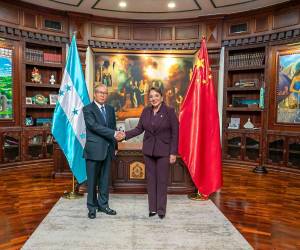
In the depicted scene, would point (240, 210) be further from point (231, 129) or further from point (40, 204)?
point (231, 129)

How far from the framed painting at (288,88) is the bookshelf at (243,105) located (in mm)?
420

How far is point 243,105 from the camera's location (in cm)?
729

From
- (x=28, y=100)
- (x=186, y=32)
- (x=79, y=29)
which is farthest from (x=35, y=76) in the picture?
(x=186, y=32)

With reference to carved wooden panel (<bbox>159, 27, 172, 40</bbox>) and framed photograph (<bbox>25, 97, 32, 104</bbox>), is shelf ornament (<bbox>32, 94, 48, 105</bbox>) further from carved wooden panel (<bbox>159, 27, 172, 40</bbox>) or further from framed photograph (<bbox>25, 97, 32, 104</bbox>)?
A: carved wooden panel (<bbox>159, 27, 172, 40</bbox>)

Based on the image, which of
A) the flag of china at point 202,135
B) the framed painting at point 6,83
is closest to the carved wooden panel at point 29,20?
the framed painting at point 6,83

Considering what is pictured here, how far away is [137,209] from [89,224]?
74 cm

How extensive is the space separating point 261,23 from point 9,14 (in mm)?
5477

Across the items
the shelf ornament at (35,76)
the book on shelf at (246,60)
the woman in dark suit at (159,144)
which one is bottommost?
the woman in dark suit at (159,144)

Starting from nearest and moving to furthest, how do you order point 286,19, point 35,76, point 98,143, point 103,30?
point 98,143 < point 286,19 < point 35,76 < point 103,30

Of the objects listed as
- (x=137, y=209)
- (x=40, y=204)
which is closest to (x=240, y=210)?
(x=137, y=209)

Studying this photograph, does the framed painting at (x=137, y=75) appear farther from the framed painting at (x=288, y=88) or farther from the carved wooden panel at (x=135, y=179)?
the carved wooden panel at (x=135, y=179)

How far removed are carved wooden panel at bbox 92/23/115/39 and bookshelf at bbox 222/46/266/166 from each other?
Answer: 9.70 ft

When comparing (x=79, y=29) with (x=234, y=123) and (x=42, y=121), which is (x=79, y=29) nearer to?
(x=42, y=121)

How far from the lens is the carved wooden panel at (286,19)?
609 centimetres
